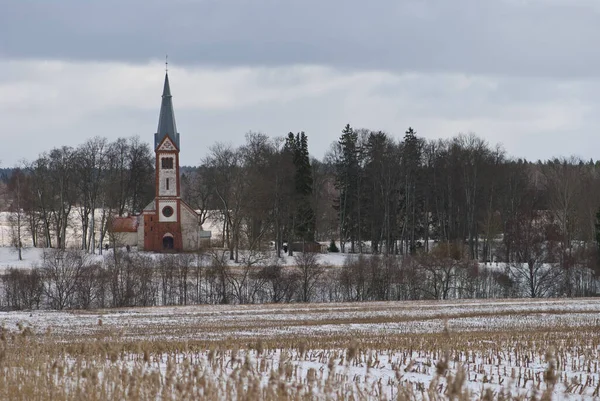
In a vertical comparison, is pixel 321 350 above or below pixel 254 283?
Result: above

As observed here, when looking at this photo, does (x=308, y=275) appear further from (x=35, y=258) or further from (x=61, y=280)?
(x=35, y=258)

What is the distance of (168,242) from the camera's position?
9256 cm

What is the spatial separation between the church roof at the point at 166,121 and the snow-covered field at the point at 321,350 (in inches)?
1713

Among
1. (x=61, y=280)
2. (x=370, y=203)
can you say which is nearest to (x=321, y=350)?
(x=61, y=280)

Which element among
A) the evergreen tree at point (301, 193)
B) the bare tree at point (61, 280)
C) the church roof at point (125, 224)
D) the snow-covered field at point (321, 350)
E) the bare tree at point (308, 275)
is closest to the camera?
the snow-covered field at point (321, 350)

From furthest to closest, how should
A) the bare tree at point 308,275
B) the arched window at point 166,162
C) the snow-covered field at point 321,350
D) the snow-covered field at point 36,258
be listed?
the arched window at point 166,162 → the snow-covered field at point 36,258 → the bare tree at point 308,275 → the snow-covered field at point 321,350

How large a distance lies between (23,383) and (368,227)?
78665 mm

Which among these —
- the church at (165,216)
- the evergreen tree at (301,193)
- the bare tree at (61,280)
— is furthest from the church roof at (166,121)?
the bare tree at (61,280)

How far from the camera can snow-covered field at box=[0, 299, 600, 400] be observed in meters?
13.7

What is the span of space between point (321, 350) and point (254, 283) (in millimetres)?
42039

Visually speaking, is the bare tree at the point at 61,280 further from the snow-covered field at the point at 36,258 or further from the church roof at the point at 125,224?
the church roof at the point at 125,224

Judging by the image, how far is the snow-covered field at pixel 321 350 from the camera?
13.7m

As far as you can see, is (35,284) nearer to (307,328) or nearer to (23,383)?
(307,328)

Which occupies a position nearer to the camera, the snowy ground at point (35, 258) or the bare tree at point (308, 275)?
the bare tree at point (308, 275)
